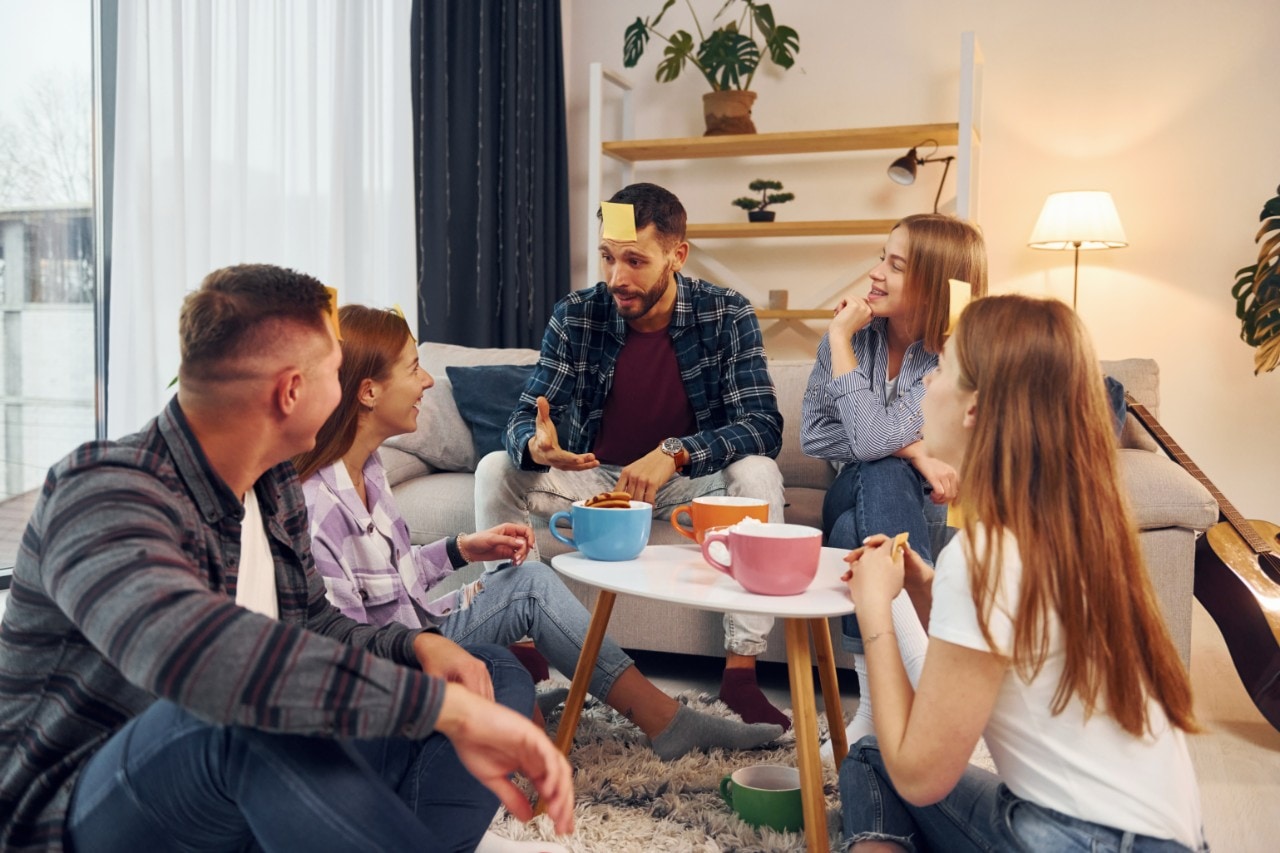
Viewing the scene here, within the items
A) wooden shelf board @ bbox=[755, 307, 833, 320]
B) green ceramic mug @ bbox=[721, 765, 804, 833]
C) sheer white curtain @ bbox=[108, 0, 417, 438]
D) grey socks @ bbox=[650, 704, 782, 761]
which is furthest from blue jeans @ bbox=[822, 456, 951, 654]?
wooden shelf board @ bbox=[755, 307, 833, 320]

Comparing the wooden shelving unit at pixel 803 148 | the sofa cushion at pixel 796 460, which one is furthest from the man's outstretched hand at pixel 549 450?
the wooden shelving unit at pixel 803 148

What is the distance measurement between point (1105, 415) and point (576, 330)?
5.08ft

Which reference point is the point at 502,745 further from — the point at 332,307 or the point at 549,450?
the point at 549,450

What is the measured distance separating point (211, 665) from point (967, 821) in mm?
804

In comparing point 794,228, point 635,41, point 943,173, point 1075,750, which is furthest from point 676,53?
point 1075,750

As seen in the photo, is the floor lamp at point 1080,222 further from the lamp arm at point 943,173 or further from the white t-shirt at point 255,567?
the white t-shirt at point 255,567

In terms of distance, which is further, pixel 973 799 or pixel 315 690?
pixel 973 799

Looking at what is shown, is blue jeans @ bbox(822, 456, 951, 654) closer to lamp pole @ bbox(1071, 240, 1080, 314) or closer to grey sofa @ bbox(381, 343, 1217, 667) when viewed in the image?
grey sofa @ bbox(381, 343, 1217, 667)

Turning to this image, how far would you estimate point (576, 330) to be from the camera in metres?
2.44

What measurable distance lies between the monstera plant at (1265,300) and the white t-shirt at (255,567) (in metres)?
3.05

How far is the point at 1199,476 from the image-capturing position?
7.59ft

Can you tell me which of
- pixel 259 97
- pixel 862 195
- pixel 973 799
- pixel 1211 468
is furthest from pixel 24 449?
pixel 1211 468

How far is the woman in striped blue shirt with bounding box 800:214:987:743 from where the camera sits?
6.61ft

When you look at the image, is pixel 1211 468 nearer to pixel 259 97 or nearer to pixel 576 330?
pixel 576 330
